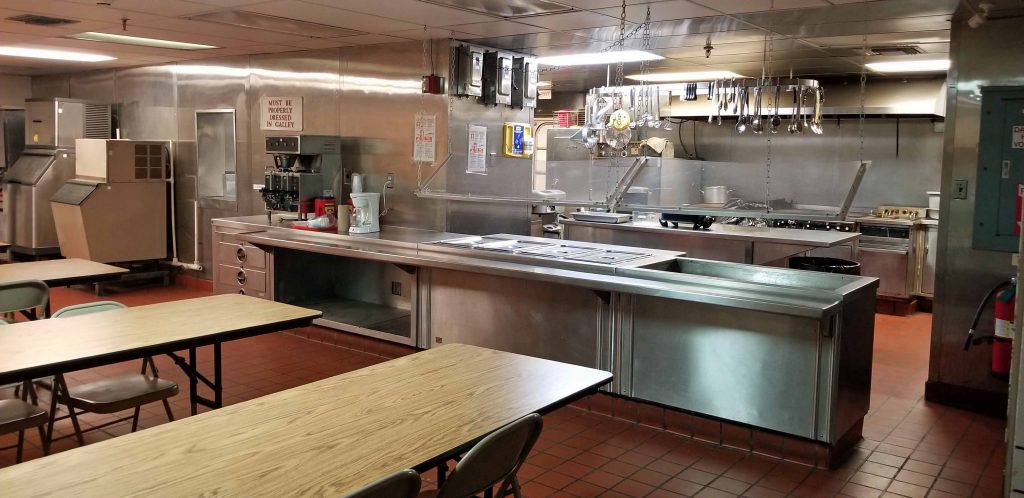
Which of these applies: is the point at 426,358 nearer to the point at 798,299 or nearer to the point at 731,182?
the point at 798,299

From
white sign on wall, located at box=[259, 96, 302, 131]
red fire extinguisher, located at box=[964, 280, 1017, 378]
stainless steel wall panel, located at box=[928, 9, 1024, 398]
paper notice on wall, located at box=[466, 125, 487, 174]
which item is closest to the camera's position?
red fire extinguisher, located at box=[964, 280, 1017, 378]

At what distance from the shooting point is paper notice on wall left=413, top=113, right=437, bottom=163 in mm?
6652

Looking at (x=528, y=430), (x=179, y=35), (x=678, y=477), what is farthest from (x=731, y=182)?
(x=179, y=35)

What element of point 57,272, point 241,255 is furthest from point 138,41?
point 57,272

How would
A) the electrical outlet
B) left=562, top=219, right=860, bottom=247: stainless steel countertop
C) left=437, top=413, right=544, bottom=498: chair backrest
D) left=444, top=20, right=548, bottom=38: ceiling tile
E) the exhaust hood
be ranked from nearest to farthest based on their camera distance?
1. left=437, top=413, right=544, bottom=498: chair backrest
2. the electrical outlet
3. left=444, top=20, right=548, bottom=38: ceiling tile
4. left=562, top=219, right=860, bottom=247: stainless steel countertop
5. the exhaust hood

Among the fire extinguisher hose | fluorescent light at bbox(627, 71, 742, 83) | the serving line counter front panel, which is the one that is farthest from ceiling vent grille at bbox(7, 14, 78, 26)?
the fire extinguisher hose

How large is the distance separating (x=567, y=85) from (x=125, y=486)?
906cm

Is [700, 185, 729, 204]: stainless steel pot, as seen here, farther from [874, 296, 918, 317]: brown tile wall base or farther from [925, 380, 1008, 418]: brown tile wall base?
[874, 296, 918, 317]: brown tile wall base

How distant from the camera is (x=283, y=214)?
7.64 meters

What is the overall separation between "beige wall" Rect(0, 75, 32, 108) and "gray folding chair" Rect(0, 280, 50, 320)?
819 centimetres

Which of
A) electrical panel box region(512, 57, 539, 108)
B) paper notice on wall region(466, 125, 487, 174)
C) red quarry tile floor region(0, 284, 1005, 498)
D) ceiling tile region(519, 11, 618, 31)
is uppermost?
ceiling tile region(519, 11, 618, 31)

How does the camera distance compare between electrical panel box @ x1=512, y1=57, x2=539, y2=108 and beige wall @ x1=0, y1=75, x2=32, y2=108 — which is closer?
electrical panel box @ x1=512, y1=57, x2=539, y2=108

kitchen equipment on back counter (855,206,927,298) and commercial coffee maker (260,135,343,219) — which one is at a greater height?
commercial coffee maker (260,135,343,219)

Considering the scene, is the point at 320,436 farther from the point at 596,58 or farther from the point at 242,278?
the point at 596,58
